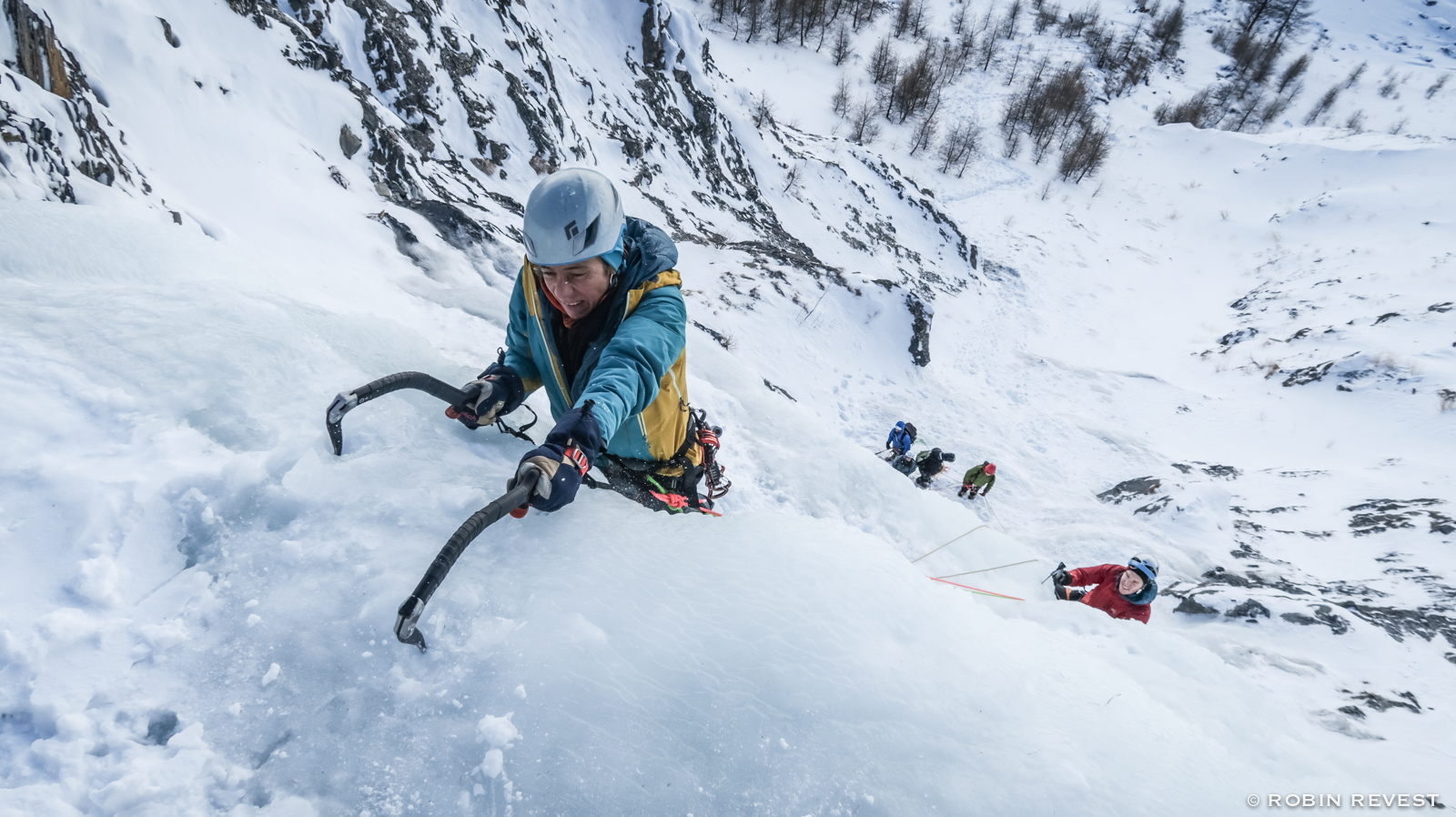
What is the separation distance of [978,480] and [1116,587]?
3686mm

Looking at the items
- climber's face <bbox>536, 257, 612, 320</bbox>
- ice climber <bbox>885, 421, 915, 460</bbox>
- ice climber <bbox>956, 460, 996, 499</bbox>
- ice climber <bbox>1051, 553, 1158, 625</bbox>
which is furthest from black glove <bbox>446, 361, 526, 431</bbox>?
ice climber <bbox>956, 460, 996, 499</bbox>

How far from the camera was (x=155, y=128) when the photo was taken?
16.6 ft

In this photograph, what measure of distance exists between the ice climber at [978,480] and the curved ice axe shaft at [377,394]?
27.3 ft

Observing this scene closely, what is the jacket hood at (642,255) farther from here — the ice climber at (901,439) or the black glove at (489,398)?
the ice climber at (901,439)

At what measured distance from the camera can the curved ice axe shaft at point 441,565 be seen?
4.51 feet

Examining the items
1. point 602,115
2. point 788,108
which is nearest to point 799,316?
point 602,115

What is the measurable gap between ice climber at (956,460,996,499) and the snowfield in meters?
0.40

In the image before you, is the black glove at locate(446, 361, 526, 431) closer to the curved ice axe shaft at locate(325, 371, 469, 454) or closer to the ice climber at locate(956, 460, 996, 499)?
the curved ice axe shaft at locate(325, 371, 469, 454)

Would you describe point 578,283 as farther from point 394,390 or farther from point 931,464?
point 931,464

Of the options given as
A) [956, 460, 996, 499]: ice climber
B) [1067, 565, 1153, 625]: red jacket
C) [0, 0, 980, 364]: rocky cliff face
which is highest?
[0, 0, 980, 364]: rocky cliff face

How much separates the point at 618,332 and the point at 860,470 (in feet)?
12.9

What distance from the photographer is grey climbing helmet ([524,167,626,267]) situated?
1.99 m

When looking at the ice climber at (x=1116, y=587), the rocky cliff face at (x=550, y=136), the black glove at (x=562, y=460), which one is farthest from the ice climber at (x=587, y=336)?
the ice climber at (x=1116, y=587)

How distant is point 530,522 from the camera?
6.50ft
